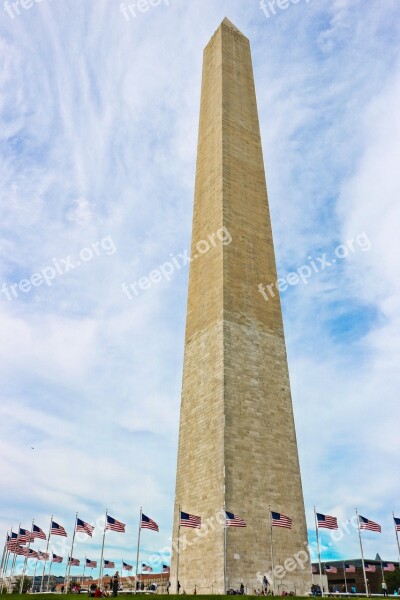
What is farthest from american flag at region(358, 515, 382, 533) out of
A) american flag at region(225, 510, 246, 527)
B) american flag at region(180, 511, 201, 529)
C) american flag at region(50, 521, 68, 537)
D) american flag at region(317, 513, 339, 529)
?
american flag at region(50, 521, 68, 537)

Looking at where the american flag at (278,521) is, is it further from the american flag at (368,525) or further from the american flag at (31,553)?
the american flag at (31,553)

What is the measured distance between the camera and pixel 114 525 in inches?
1200

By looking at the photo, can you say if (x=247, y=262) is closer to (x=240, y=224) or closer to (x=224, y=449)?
A: (x=240, y=224)

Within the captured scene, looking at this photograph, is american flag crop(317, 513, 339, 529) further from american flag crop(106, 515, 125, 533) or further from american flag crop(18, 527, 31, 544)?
american flag crop(18, 527, 31, 544)

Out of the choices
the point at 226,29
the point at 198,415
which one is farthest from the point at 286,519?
the point at 226,29

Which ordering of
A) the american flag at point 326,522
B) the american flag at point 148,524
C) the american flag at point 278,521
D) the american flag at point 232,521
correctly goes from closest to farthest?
the american flag at point 232,521 → the american flag at point 278,521 → the american flag at point 148,524 → the american flag at point 326,522

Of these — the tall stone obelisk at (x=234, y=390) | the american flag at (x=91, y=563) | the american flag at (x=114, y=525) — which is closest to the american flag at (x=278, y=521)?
the tall stone obelisk at (x=234, y=390)

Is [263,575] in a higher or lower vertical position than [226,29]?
lower

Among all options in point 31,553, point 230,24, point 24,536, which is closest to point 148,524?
point 24,536

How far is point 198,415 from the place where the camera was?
109ft

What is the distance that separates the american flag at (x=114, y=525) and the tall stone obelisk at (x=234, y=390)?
3.34 m

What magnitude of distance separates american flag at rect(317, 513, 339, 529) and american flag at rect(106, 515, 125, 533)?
433 inches

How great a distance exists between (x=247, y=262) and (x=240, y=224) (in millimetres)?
3139

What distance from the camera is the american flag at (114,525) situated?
3033 cm
